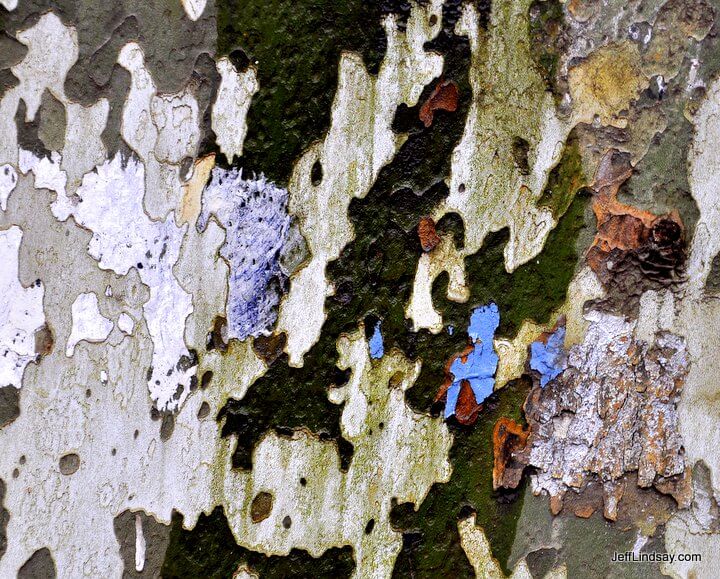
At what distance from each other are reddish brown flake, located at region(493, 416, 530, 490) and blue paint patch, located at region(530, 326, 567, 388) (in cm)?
10

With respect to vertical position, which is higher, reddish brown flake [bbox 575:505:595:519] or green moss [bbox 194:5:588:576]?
green moss [bbox 194:5:588:576]

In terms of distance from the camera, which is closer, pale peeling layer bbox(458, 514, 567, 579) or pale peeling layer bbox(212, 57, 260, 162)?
pale peeling layer bbox(212, 57, 260, 162)

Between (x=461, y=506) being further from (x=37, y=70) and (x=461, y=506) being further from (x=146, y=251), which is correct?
(x=37, y=70)

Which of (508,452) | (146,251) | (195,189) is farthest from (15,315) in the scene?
(508,452)

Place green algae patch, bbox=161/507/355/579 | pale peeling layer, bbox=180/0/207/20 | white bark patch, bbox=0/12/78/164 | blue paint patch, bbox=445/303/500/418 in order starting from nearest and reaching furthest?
white bark patch, bbox=0/12/78/164, pale peeling layer, bbox=180/0/207/20, green algae patch, bbox=161/507/355/579, blue paint patch, bbox=445/303/500/418

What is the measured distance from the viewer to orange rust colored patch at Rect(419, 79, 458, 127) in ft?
4.62

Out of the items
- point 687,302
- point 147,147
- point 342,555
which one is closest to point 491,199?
point 687,302

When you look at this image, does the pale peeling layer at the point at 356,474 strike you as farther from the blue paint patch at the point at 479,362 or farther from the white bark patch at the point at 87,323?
the white bark patch at the point at 87,323

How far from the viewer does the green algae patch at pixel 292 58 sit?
1.32 meters

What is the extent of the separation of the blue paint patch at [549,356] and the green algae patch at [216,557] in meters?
0.55

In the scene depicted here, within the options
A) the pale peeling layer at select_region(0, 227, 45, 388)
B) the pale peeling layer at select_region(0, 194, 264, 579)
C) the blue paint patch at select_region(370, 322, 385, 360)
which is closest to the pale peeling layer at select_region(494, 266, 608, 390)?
the blue paint patch at select_region(370, 322, 385, 360)

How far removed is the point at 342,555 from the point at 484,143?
81cm

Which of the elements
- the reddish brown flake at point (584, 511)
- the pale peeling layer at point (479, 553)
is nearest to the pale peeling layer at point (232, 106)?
the pale peeling layer at point (479, 553)

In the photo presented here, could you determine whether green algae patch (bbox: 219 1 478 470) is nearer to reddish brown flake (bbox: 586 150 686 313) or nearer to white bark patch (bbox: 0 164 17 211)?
reddish brown flake (bbox: 586 150 686 313)
